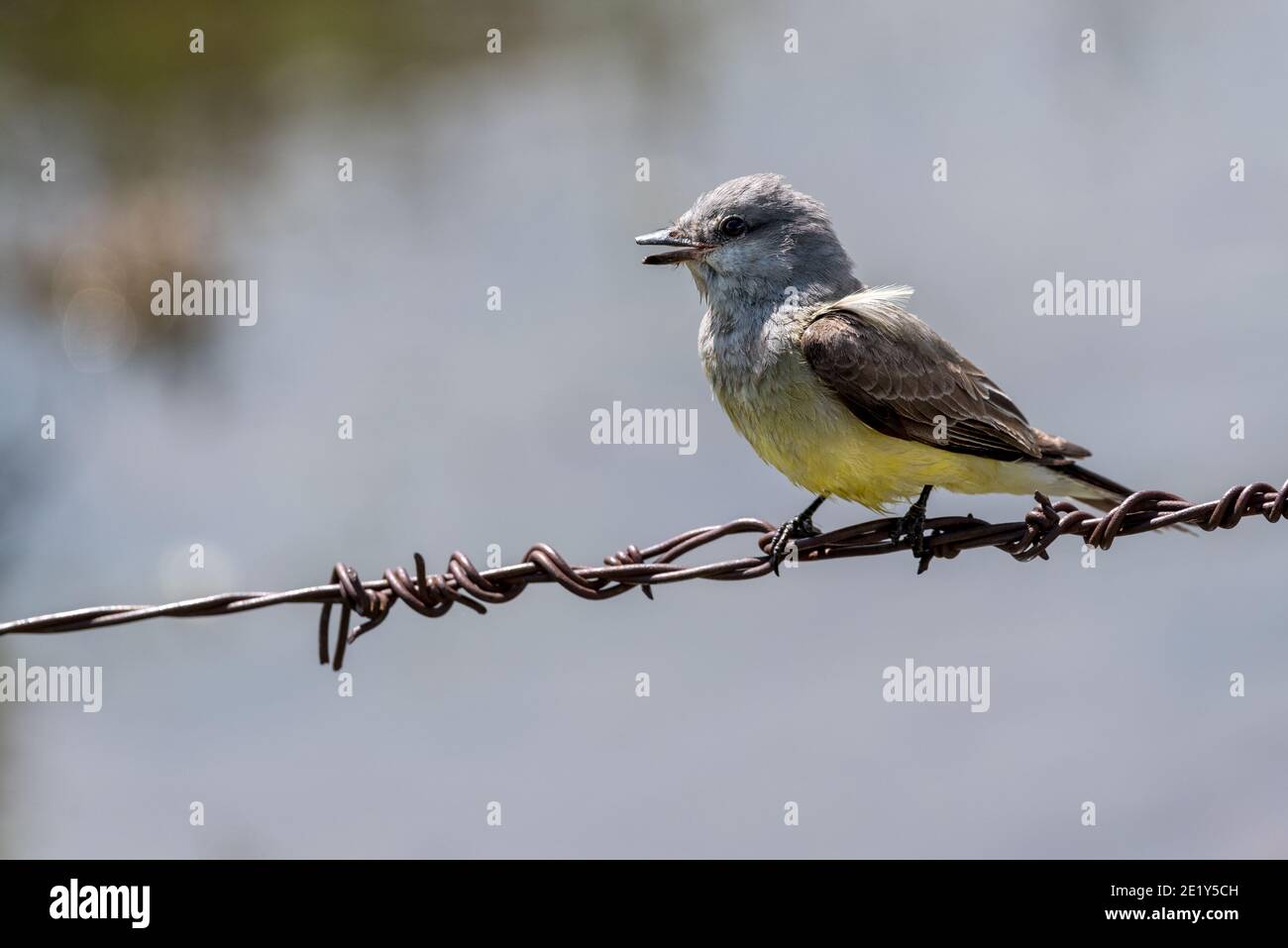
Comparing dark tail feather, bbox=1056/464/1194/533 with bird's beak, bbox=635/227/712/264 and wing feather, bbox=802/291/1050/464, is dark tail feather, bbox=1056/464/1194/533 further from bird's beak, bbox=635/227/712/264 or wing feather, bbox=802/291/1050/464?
bird's beak, bbox=635/227/712/264

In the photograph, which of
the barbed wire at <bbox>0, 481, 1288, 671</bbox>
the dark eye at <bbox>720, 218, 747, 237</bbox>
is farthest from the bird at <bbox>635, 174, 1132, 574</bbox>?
the barbed wire at <bbox>0, 481, 1288, 671</bbox>

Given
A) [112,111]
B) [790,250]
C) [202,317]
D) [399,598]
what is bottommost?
[399,598]

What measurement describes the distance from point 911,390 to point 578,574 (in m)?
1.83

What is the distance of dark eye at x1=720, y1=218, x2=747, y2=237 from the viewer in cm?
630

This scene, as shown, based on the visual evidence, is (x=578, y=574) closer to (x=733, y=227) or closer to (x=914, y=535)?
(x=914, y=535)

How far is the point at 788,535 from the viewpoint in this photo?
5457mm

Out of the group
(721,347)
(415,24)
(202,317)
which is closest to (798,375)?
(721,347)

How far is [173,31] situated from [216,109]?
1736 millimetres

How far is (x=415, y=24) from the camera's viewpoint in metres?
17.5

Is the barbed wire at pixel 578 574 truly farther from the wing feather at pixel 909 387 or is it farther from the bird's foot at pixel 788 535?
the wing feather at pixel 909 387

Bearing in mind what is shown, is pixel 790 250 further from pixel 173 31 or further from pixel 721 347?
pixel 173 31

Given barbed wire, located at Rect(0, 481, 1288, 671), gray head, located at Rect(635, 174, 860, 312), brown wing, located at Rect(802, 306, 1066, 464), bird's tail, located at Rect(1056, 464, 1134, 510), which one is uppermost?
gray head, located at Rect(635, 174, 860, 312)

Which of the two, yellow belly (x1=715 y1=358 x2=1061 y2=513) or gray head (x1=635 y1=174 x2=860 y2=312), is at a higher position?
gray head (x1=635 y1=174 x2=860 y2=312)

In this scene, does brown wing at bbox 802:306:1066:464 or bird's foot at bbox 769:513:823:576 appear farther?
brown wing at bbox 802:306:1066:464
